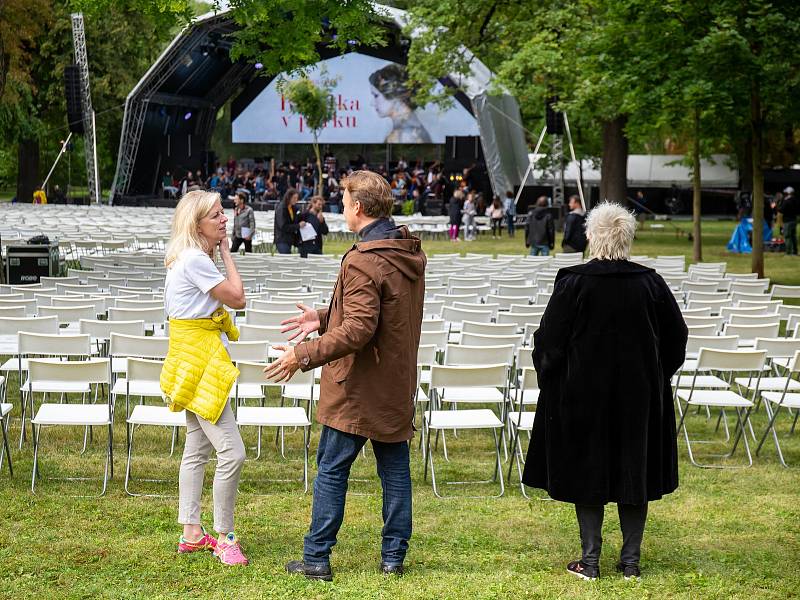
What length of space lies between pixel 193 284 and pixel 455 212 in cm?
2411

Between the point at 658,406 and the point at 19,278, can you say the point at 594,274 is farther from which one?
the point at 19,278

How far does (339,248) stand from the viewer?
25.7m

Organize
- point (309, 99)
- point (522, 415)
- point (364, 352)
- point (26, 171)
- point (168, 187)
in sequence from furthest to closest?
1. point (26, 171)
2. point (168, 187)
3. point (309, 99)
4. point (522, 415)
5. point (364, 352)

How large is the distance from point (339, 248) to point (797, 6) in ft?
41.8

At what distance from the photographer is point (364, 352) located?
4129 mm

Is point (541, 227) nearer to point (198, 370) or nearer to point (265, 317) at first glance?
point (265, 317)

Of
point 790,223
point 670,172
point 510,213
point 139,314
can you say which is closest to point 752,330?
point 139,314

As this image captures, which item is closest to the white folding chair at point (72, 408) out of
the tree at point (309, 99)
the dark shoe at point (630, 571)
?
the dark shoe at point (630, 571)

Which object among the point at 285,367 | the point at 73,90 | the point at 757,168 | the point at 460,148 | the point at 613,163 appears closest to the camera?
the point at 285,367

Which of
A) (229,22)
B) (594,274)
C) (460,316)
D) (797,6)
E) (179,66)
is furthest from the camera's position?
(179,66)

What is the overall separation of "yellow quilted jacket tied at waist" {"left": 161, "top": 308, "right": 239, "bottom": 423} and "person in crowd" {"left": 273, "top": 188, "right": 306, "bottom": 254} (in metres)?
11.5

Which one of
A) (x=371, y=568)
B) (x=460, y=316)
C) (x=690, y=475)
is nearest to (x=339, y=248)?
(x=460, y=316)

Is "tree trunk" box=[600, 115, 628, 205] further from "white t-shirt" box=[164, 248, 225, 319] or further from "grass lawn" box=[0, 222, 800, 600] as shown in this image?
"white t-shirt" box=[164, 248, 225, 319]

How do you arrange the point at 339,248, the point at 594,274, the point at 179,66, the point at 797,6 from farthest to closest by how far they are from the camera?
the point at 179,66 → the point at 339,248 → the point at 797,6 → the point at 594,274
